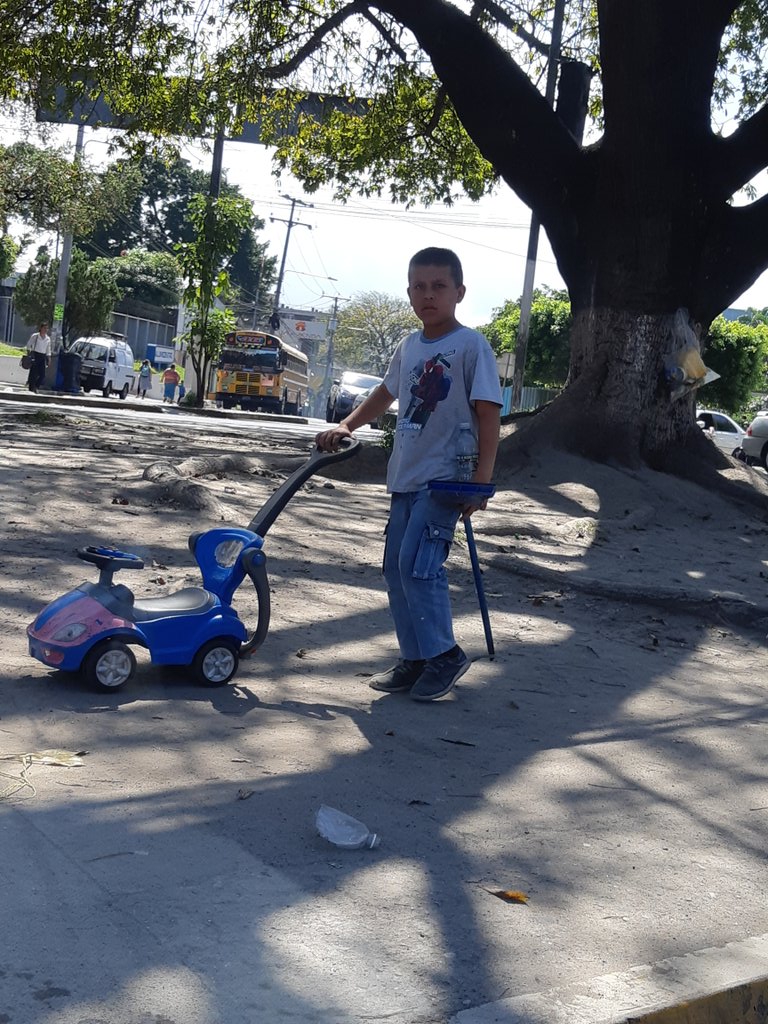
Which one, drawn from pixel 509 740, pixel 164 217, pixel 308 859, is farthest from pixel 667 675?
pixel 164 217

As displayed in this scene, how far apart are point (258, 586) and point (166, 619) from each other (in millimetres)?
426

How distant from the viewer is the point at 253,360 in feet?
144

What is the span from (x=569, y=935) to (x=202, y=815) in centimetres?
109

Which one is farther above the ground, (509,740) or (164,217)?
(164,217)

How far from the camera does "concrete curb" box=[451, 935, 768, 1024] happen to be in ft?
8.07

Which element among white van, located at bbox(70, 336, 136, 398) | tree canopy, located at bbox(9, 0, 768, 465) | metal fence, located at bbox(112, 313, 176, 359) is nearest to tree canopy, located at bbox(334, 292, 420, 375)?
metal fence, located at bbox(112, 313, 176, 359)

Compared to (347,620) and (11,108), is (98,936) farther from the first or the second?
(11,108)

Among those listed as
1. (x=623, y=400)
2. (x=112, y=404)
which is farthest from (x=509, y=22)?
(x=112, y=404)

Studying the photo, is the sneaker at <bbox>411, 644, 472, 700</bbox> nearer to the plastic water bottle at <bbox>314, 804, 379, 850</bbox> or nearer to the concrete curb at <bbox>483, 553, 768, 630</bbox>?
the plastic water bottle at <bbox>314, 804, 379, 850</bbox>

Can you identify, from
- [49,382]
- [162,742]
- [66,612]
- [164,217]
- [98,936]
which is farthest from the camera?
[164,217]

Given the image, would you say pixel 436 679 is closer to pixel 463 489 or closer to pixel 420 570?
pixel 420 570

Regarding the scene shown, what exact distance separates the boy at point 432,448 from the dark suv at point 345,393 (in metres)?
31.3

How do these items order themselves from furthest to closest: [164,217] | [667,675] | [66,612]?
1. [164,217]
2. [667,675]
3. [66,612]

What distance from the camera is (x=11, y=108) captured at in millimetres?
26703
